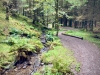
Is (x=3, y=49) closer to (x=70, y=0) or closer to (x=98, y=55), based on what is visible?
(x=98, y=55)

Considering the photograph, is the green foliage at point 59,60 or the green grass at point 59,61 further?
the green foliage at point 59,60

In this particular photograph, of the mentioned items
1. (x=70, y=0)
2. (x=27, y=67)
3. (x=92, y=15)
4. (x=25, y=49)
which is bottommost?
(x=27, y=67)

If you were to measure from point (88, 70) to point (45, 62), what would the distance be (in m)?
3.92

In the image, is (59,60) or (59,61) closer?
(59,61)

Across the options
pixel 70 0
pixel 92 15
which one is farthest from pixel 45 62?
pixel 70 0

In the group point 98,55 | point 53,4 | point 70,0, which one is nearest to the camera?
point 98,55

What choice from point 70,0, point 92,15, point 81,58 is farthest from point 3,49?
point 70,0

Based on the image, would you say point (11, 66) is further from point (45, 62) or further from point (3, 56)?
point (45, 62)

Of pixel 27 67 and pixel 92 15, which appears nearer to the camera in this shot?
pixel 27 67

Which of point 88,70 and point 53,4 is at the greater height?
point 53,4

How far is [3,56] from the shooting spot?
675 inches

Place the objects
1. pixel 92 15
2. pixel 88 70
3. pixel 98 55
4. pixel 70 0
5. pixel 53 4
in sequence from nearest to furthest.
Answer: pixel 88 70, pixel 98 55, pixel 53 4, pixel 92 15, pixel 70 0

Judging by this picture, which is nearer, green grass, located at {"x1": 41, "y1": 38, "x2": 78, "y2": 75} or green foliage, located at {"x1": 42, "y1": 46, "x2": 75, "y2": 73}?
green grass, located at {"x1": 41, "y1": 38, "x2": 78, "y2": 75}

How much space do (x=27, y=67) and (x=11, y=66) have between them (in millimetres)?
1379
